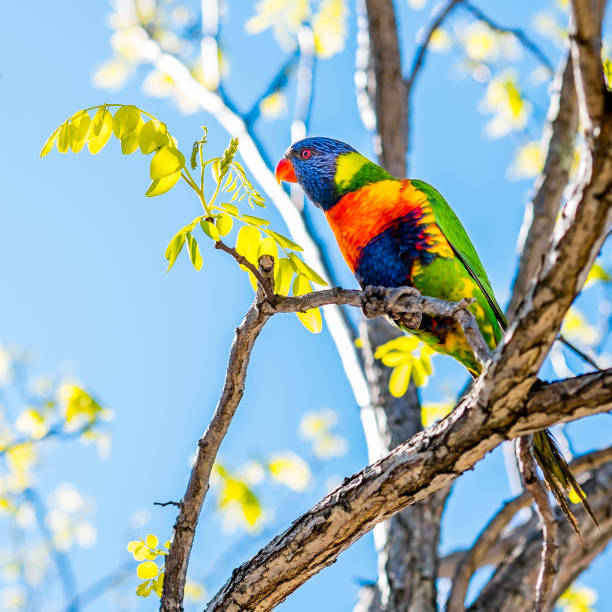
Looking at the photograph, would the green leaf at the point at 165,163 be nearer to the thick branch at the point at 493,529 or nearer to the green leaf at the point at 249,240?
the green leaf at the point at 249,240

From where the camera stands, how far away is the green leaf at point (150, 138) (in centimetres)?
167

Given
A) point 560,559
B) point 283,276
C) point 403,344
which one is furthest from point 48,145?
point 560,559

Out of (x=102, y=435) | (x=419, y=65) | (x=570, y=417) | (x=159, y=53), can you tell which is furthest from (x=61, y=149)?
(x=159, y=53)

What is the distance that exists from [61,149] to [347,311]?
2.65 m

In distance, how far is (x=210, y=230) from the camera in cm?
175

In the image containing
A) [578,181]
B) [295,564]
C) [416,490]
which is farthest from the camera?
[295,564]

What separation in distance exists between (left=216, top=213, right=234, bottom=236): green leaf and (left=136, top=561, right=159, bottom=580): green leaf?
1.08m

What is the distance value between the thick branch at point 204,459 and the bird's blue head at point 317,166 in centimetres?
130

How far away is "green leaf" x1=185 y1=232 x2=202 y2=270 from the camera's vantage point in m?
1.82

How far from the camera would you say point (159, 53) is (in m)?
5.31

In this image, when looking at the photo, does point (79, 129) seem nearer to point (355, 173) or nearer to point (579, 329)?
point (355, 173)

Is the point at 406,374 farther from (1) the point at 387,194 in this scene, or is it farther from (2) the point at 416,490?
(2) the point at 416,490

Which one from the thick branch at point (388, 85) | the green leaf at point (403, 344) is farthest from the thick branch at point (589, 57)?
the thick branch at point (388, 85)

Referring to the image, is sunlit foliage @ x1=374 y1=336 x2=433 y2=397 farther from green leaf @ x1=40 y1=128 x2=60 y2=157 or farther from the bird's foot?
green leaf @ x1=40 y1=128 x2=60 y2=157
